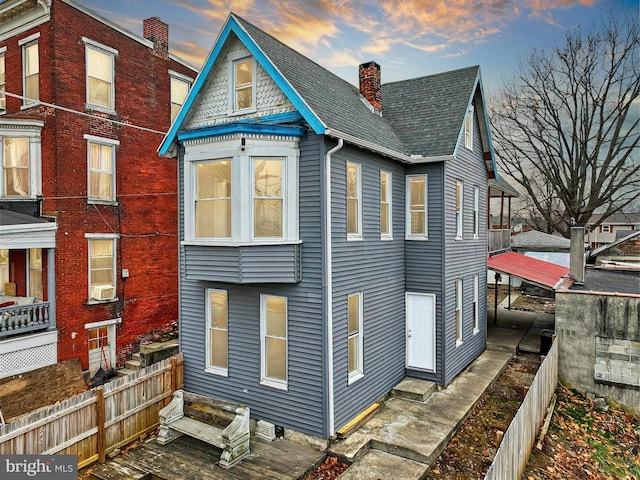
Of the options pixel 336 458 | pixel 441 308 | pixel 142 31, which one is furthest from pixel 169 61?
pixel 336 458

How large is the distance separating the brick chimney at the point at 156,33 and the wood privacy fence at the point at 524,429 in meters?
17.4

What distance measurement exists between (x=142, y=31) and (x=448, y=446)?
18218 mm

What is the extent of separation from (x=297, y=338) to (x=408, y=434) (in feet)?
10.6

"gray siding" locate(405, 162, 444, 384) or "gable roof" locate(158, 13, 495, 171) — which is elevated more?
"gable roof" locate(158, 13, 495, 171)

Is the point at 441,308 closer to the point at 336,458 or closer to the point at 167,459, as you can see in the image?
the point at 336,458

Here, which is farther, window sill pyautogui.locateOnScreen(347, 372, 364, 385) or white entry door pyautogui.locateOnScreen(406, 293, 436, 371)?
white entry door pyautogui.locateOnScreen(406, 293, 436, 371)

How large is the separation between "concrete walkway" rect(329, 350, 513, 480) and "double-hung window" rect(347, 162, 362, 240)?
443 centimetres

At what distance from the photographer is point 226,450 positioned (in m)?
8.14

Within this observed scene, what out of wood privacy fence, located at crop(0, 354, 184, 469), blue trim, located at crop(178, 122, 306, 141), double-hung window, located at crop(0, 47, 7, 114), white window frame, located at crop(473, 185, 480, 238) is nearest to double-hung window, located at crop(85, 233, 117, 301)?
wood privacy fence, located at crop(0, 354, 184, 469)

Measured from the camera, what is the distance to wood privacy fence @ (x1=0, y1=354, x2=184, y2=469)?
24.1 ft

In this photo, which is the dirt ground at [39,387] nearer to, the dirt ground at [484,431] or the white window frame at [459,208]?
the dirt ground at [484,431]

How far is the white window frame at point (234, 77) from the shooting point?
9.68 m

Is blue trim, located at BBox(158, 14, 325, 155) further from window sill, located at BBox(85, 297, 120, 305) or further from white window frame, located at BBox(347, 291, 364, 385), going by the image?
window sill, located at BBox(85, 297, 120, 305)

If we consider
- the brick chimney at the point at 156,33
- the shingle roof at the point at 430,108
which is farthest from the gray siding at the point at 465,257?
the brick chimney at the point at 156,33
